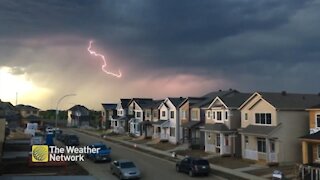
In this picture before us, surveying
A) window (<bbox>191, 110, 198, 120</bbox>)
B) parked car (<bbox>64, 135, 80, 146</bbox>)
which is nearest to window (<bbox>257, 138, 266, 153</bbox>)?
window (<bbox>191, 110, 198, 120</bbox>)

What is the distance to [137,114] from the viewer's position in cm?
8900

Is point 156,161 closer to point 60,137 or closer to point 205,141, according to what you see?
point 205,141

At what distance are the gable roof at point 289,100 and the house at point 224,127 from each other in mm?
2795

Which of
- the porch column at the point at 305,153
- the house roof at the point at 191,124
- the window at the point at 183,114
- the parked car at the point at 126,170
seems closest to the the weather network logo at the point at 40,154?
the parked car at the point at 126,170

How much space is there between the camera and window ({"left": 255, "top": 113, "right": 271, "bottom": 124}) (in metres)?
43.7

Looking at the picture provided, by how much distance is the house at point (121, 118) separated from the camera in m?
94.4

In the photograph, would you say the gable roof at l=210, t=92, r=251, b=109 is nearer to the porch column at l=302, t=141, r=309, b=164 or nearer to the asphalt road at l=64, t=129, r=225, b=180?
the asphalt road at l=64, t=129, r=225, b=180

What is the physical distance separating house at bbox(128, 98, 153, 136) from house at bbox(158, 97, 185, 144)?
38.9 feet

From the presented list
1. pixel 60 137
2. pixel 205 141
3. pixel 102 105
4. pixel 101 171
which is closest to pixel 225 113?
pixel 205 141

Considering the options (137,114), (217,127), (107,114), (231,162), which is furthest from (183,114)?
(107,114)

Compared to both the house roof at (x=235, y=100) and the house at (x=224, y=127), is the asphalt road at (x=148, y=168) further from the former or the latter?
the house roof at (x=235, y=100)

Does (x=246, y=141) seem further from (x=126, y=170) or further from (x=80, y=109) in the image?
(x=80, y=109)

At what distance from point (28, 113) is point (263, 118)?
108m

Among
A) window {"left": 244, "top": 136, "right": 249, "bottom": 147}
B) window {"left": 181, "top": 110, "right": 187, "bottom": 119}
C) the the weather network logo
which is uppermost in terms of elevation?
window {"left": 181, "top": 110, "right": 187, "bottom": 119}
